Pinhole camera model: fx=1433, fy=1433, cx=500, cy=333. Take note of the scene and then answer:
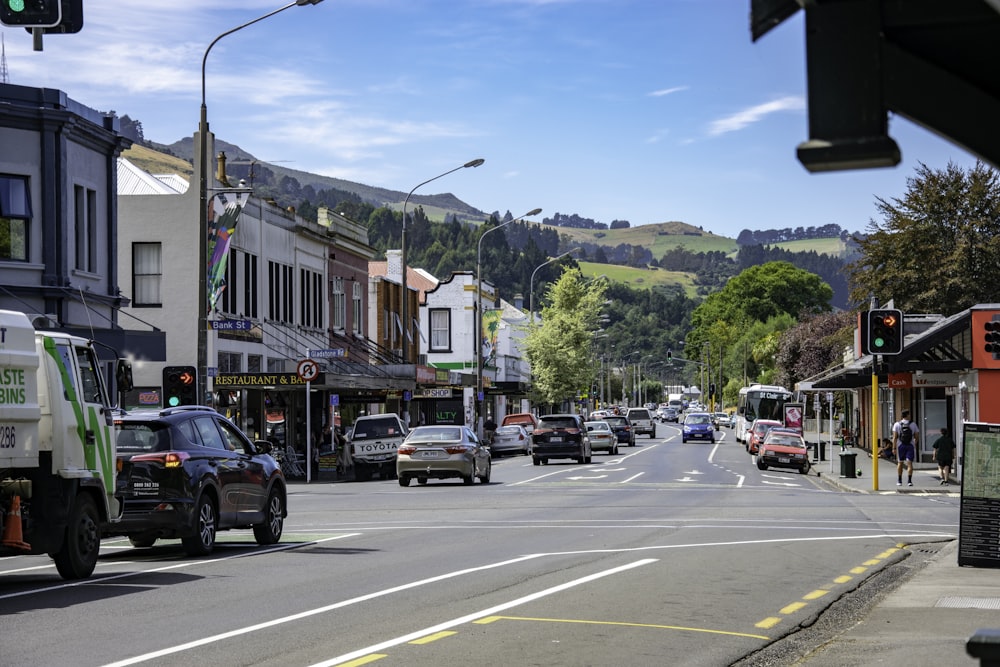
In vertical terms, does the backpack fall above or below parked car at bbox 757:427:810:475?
above

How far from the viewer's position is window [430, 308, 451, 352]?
9306cm

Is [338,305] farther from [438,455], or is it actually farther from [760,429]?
[438,455]

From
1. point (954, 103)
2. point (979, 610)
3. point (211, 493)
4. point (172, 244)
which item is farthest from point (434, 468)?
point (954, 103)

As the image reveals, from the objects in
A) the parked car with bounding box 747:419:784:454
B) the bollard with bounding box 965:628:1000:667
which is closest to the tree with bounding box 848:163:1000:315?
the parked car with bounding box 747:419:784:454

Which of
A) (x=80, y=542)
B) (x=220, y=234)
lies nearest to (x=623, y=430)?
(x=220, y=234)

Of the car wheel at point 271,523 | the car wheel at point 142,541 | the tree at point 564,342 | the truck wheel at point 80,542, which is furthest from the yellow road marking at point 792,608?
the tree at point 564,342

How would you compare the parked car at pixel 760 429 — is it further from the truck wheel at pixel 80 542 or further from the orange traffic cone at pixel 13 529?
the orange traffic cone at pixel 13 529

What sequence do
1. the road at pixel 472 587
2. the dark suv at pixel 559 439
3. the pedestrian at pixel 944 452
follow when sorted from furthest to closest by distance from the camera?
the dark suv at pixel 559 439 < the pedestrian at pixel 944 452 < the road at pixel 472 587

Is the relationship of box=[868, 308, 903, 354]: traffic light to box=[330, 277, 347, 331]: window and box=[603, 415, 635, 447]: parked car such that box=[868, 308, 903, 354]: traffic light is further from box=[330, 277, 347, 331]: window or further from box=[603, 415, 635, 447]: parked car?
box=[603, 415, 635, 447]: parked car

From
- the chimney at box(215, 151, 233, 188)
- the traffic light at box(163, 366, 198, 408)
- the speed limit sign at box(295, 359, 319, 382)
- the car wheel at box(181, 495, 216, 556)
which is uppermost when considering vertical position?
the chimney at box(215, 151, 233, 188)

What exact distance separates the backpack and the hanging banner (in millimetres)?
18630

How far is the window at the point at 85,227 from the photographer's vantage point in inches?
1313

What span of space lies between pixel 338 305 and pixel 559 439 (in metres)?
14.7

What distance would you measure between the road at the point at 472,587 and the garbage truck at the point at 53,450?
1.81 ft
